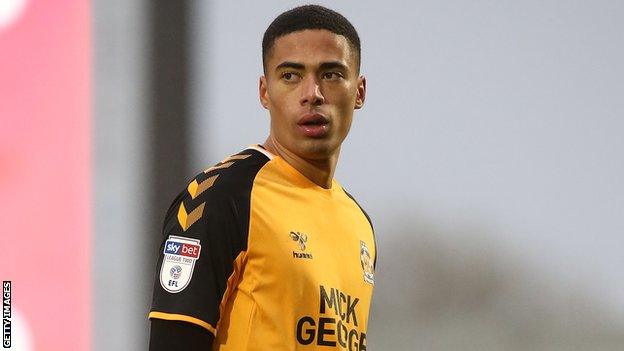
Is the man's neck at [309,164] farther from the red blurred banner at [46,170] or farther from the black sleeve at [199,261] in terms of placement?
the red blurred banner at [46,170]

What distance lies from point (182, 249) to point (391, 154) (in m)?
1.35

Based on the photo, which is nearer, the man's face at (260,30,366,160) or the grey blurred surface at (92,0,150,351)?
the man's face at (260,30,366,160)

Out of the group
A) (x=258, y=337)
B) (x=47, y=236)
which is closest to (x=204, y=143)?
(x=47, y=236)

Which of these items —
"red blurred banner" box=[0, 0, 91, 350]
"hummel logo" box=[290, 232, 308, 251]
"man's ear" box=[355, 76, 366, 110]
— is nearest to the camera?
"hummel logo" box=[290, 232, 308, 251]

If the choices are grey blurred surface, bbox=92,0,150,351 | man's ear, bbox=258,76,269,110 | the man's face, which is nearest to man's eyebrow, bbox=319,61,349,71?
the man's face

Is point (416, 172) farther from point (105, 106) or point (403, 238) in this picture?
point (105, 106)

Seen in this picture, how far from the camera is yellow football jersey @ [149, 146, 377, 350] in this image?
1294 millimetres

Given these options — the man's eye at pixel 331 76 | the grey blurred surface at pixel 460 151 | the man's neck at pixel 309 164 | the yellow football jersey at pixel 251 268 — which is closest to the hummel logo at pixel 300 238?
the yellow football jersey at pixel 251 268

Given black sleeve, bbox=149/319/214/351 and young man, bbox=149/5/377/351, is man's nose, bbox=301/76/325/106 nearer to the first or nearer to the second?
young man, bbox=149/5/377/351

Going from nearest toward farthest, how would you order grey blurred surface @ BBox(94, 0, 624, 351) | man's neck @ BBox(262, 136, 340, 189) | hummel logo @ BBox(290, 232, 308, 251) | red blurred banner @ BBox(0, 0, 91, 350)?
hummel logo @ BBox(290, 232, 308, 251) → man's neck @ BBox(262, 136, 340, 189) → red blurred banner @ BBox(0, 0, 91, 350) → grey blurred surface @ BBox(94, 0, 624, 351)

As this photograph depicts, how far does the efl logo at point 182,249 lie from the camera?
1296 millimetres

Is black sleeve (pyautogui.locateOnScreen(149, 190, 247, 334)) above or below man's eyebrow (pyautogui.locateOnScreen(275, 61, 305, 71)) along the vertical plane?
below

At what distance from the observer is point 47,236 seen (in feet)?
8.03

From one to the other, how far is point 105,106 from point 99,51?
14 cm
